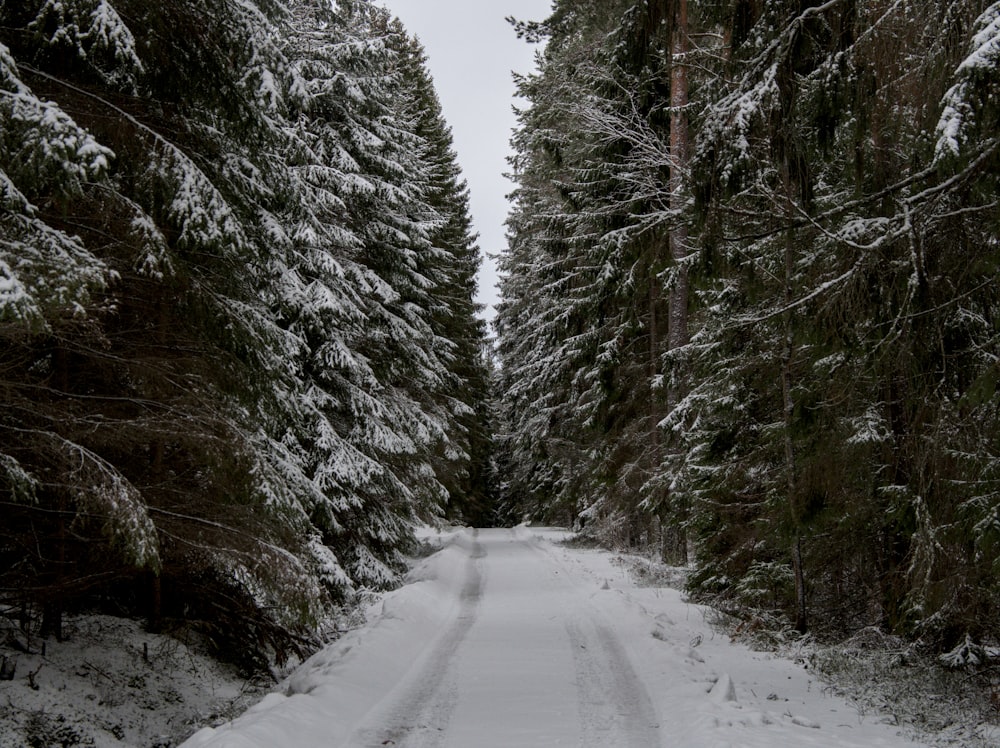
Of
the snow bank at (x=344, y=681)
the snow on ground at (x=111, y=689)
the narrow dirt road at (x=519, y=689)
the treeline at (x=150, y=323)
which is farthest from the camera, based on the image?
the snow on ground at (x=111, y=689)

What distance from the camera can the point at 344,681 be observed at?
7.23m

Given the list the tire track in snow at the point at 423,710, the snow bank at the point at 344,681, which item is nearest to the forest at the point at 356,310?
the snow bank at the point at 344,681

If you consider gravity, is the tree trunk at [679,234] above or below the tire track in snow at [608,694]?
above

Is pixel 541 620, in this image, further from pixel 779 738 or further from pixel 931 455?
pixel 931 455

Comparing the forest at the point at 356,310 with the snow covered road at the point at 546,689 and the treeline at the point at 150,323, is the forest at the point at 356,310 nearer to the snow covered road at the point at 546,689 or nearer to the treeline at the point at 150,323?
the treeline at the point at 150,323

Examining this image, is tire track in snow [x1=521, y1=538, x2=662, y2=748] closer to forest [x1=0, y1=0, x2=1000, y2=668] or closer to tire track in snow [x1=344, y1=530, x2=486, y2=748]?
tire track in snow [x1=344, y1=530, x2=486, y2=748]

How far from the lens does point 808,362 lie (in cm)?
935

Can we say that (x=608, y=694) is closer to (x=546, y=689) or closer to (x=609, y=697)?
(x=609, y=697)

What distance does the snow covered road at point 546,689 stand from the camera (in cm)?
575

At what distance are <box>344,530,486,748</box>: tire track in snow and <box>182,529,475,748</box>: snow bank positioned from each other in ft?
0.61

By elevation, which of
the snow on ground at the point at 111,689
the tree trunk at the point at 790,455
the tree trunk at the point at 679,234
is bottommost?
the snow on ground at the point at 111,689

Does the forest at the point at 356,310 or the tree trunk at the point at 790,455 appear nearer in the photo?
the forest at the point at 356,310

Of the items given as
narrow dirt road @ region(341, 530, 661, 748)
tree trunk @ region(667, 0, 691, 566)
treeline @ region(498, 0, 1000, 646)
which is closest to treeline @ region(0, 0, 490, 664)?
narrow dirt road @ region(341, 530, 661, 748)

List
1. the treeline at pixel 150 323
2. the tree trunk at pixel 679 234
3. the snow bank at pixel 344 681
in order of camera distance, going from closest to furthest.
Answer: the treeline at pixel 150 323, the snow bank at pixel 344 681, the tree trunk at pixel 679 234
